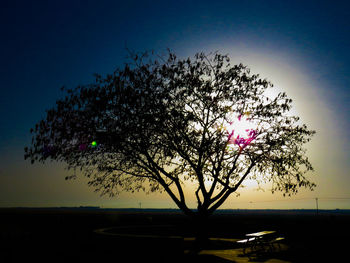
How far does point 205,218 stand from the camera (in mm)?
17625

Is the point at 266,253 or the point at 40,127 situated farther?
the point at 40,127

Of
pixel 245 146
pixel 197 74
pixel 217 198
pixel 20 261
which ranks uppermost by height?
pixel 197 74

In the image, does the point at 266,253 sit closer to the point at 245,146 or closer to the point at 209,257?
the point at 209,257

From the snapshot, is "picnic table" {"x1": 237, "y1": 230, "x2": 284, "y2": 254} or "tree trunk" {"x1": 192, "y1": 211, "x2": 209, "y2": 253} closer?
"picnic table" {"x1": 237, "y1": 230, "x2": 284, "y2": 254}

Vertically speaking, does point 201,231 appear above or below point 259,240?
above

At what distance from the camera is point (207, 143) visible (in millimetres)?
17031

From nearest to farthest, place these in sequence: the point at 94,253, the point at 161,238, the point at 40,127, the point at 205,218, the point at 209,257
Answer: the point at 209,257 → the point at 161,238 → the point at 94,253 → the point at 40,127 → the point at 205,218

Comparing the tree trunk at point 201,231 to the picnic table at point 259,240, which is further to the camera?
the tree trunk at point 201,231

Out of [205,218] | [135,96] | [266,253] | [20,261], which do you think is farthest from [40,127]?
[266,253]

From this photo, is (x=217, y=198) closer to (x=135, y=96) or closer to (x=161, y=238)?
(x=161, y=238)

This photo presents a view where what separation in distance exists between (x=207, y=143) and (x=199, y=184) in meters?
2.48

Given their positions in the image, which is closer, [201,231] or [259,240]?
[259,240]

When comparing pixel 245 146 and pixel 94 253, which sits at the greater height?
Result: pixel 245 146

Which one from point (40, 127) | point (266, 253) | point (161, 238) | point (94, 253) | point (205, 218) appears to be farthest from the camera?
point (205, 218)
